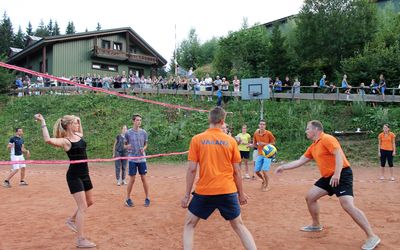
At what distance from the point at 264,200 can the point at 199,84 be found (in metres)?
16.7

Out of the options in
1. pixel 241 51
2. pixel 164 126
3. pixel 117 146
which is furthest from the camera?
pixel 241 51

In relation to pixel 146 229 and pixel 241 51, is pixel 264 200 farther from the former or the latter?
pixel 241 51

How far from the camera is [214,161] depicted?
180 inches

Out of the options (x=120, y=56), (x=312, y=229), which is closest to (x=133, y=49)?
(x=120, y=56)

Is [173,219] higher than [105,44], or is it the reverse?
[105,44]

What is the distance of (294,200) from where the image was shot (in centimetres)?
891

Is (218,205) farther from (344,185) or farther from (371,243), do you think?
(371,243)

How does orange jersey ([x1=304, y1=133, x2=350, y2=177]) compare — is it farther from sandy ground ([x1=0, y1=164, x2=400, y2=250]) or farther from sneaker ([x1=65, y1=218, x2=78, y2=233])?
sneaker ([x1=65, y1=218, x2=78, y2=233])

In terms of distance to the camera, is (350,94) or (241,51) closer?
(350,94)

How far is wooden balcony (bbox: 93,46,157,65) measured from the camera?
36237mm

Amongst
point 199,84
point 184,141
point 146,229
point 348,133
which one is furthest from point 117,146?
point 199,84

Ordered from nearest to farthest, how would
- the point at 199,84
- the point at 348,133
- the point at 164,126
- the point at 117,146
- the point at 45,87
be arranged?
the point at 117,146
the point at 348,133
the point at 164,126
the point at 199,84
the point at 45,87

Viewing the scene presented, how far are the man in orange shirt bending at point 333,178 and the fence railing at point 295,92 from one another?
1613 centimetres

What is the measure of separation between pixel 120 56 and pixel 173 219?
31.9m
